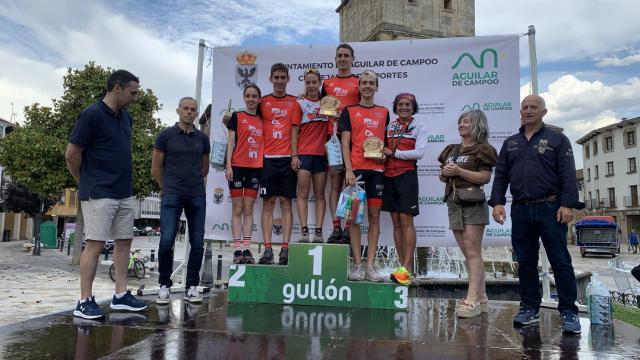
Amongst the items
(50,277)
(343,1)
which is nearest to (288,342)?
(50,277)

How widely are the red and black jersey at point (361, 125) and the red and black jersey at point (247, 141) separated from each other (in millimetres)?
999

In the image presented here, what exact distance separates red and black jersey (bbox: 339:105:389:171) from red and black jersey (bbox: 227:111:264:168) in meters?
1.00

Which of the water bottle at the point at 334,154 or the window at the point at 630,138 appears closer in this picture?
the water bottle at the point at 334,154

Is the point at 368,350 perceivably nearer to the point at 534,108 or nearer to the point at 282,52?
the point at 534,108

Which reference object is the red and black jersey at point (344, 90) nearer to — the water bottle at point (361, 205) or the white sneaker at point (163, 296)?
the water bottle at point (361, 205)

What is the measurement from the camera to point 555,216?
371cm

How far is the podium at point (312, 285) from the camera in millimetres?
4410

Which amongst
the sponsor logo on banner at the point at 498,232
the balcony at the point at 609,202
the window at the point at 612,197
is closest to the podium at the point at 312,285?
the sponsor logo on banner at the point at 498,232

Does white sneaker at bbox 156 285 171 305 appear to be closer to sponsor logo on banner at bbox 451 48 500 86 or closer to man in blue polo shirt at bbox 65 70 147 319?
man in blue polo shirt at bbox 65 70 147 319

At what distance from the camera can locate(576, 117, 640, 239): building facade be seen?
164 ft

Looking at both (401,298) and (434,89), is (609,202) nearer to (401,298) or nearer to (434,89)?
(434,89)

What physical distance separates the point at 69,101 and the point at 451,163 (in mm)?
18097

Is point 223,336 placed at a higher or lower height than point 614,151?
lower

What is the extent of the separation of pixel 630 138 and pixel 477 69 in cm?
5491
